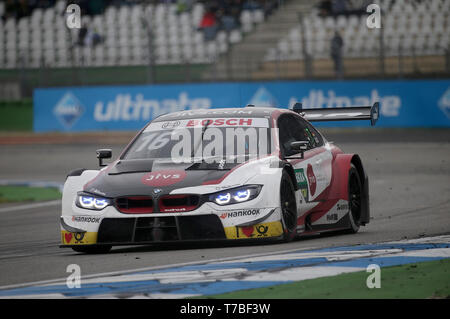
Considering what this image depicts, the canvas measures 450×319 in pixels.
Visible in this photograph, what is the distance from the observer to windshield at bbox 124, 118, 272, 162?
9203mm

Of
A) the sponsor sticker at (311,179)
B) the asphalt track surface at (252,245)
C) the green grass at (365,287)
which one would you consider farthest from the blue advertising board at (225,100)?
the green grass at (365,287)

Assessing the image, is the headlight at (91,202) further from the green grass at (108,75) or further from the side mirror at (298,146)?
the green grass at (108,75)

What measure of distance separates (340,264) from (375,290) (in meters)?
1.26

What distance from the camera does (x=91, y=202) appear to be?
8695 millimetres

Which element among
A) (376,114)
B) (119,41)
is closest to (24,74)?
(119,41)

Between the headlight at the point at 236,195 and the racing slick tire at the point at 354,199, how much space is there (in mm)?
1910

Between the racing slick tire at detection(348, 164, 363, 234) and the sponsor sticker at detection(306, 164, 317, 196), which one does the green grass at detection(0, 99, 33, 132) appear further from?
the sponsor sticker at detection(306, 164, 317, 196)

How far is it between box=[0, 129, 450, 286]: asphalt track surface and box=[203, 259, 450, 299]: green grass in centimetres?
165

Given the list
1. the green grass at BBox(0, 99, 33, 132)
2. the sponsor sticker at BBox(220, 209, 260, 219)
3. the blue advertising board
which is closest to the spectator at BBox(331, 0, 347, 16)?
the blue advertising board

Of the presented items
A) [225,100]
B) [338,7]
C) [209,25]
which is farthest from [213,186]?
[209,25]

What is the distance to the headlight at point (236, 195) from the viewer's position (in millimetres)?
8406

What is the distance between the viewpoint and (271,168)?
28.5ft

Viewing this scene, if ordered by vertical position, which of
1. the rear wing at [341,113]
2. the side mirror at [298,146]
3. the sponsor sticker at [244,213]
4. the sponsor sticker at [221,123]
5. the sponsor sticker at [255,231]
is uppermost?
the sponsor sticker at [221,123]

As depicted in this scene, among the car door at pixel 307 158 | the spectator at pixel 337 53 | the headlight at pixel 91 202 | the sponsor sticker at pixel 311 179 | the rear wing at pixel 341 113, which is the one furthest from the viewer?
the spectator at pixel 337 53
